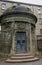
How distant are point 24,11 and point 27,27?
1.66 metres

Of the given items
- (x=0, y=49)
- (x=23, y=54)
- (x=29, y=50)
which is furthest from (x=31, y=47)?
(x=0, y=49)

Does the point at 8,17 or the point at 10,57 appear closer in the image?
the point at 10,57

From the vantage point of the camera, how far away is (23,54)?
16.1 m

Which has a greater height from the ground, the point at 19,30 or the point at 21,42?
the point at 19,30

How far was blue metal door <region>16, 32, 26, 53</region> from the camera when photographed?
1723 cm

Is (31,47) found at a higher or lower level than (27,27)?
lower

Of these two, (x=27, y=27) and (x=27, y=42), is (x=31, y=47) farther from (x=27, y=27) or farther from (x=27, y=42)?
(x=27, y=27)

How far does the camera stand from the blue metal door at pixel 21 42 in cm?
1723

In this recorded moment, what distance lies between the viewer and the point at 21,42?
17.5 meters

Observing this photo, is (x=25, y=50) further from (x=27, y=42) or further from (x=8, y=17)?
(x=8, y=17)

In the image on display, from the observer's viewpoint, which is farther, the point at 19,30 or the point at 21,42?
the point at 21,42

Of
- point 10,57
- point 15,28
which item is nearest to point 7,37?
point 15,28

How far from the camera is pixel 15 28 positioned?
17.2 metres

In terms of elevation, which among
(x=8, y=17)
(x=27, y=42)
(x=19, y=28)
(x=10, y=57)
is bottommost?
(x=10, y=57)
